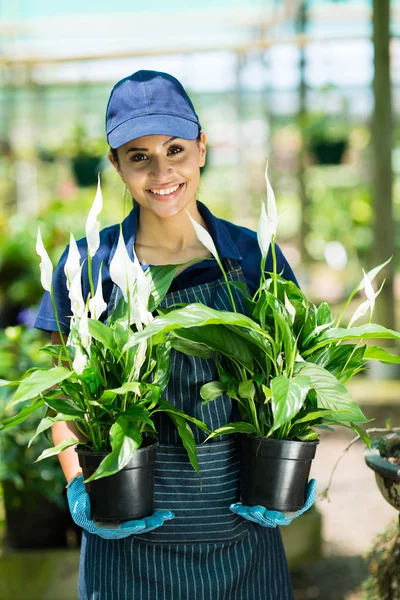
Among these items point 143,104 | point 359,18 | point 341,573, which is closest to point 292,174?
point 359,18

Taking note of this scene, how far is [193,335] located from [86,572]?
549mm

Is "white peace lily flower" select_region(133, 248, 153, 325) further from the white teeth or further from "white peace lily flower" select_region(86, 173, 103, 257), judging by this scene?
the white teeth

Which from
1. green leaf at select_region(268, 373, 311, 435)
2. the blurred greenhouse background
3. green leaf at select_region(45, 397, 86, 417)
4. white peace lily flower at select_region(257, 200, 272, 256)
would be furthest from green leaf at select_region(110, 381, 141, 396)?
the blurred greenhouse background

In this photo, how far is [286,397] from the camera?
4.08ft

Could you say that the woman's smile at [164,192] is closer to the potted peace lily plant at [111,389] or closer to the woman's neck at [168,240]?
the woman's neck at [168,240]

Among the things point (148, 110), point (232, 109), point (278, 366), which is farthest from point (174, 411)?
point (232, 109)

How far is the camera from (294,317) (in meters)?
1.43

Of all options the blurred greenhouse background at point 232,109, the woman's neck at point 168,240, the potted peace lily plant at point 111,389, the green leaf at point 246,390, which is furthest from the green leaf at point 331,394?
the blurred greenhouse background at point 232,109

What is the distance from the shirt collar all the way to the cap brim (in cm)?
20

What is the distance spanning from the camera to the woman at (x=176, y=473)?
1.51 meters

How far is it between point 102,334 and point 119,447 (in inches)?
7.4

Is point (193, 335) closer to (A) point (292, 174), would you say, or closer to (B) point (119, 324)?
(B) point (119, 324)

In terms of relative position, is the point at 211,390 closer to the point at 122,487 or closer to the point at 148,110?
the point at 122,487

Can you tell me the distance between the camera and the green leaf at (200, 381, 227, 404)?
1431 mm
